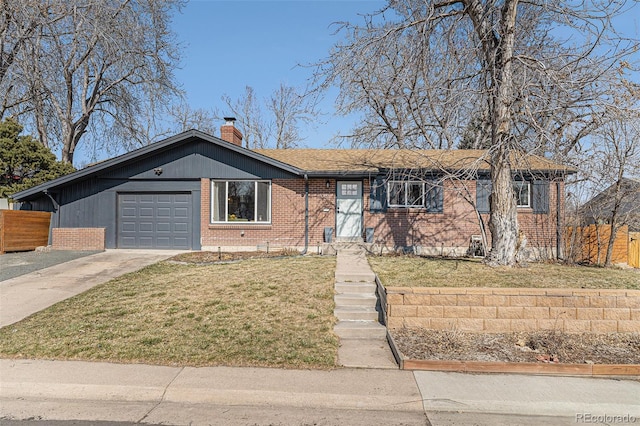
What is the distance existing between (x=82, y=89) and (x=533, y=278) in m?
A: 28.0

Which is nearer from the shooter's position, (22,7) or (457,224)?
(457,224)

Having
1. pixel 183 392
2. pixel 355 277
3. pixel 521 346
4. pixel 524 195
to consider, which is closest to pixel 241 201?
pixel 355 277

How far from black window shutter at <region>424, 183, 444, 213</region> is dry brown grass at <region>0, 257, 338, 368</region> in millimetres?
6080

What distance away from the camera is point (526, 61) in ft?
27.1

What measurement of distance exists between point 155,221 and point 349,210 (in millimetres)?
7174

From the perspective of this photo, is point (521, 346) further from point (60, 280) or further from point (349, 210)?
point (60, 280)

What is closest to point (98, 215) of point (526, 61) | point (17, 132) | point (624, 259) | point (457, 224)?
point (17, 132)

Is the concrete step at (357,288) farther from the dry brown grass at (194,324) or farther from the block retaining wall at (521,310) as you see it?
the block retaining wall at (521,310)

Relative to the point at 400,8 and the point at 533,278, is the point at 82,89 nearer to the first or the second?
the point at 400,8

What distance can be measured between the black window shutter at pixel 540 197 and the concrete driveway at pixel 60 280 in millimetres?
12801

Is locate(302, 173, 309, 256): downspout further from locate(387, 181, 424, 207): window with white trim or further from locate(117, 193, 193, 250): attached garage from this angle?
locate(117, 193, 193, 250): attached garage

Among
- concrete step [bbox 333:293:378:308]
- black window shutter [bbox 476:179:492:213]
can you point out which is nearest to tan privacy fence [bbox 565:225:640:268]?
black window shutter [bbox 476:179:492:213]

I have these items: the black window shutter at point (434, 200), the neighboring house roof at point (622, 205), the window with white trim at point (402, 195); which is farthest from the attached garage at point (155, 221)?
the neighboring house roof at point (622, 205)

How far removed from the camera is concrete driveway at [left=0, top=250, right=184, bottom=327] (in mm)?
6625
